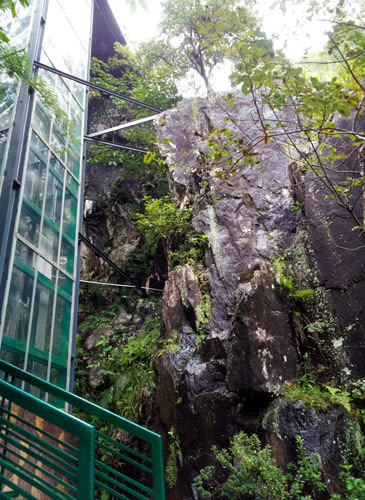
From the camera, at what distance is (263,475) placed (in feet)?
15.4

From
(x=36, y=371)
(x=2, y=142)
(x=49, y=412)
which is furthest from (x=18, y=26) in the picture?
(x=49, y=412)

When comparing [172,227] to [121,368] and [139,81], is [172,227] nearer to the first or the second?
[121,368]

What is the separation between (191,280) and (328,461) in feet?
13.3

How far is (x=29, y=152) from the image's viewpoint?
6.48 meters

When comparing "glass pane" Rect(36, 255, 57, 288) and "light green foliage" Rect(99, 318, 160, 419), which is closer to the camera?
"glass pane" Rect(36, 255, 57, 288)

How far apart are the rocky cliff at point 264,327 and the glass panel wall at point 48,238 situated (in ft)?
7.11

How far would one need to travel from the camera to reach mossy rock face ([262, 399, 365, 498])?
4793 mm

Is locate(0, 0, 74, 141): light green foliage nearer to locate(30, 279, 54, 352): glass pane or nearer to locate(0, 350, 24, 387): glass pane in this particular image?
locate(30, 279, 54, 352): glass pane

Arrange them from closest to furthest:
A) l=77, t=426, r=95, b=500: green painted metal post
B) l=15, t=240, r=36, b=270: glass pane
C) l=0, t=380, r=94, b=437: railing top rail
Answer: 1. l=77, t=426, r=95, b=500: green painted metal post
2. l=0, t=380, r=94, b=437: railing top rail
3. l=15, t=240, r=36, b=270: glass pane

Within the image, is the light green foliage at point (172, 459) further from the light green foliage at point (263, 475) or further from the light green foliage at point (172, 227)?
the light green foliage at point (172, 227)

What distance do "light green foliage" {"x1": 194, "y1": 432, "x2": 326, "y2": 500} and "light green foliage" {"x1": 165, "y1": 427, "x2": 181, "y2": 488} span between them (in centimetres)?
83

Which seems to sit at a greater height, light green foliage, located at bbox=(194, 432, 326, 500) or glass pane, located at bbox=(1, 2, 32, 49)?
glass pane, located at bbox=(1, 2, 32, 49)

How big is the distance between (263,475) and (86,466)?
135 inches

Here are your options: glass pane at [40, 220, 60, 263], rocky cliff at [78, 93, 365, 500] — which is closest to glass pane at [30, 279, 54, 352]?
glass pane at [40, 220, 60, 263]
